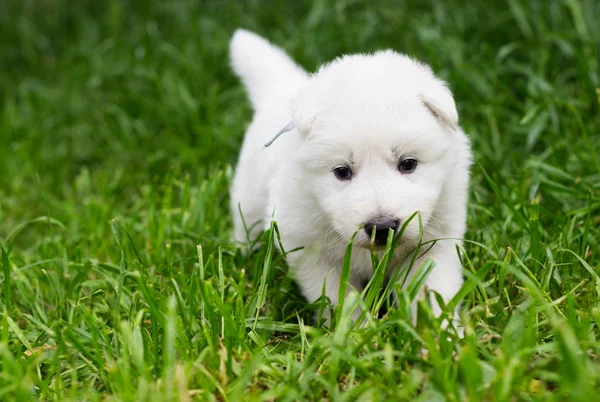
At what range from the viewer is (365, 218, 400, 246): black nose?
2768mm

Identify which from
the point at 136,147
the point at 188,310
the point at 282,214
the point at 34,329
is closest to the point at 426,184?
the point at 282,214

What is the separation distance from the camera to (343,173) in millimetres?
2977

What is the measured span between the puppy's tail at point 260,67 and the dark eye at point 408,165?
1293 mm

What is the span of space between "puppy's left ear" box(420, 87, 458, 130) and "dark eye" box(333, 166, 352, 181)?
0.40 m

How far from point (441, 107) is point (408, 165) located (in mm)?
258

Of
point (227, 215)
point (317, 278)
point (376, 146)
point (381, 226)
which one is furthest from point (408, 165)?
point (227, 215)

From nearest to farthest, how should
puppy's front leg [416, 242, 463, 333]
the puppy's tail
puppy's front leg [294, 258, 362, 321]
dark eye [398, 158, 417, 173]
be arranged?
dark eye [398, 158, 417, 173]
puppy's front leg [416, 242, 463, 333]
puppy's front leg [294, 258, 362, 321]
the puppy's tail

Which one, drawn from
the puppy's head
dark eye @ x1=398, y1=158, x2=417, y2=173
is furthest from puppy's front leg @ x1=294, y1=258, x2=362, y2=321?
dark eye @ x1=398, y1=158, x2=417, y2=173

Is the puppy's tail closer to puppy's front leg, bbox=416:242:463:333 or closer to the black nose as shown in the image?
puppy's front leg, bbox=416:242:463:333

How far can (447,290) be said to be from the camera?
3170 millimetres

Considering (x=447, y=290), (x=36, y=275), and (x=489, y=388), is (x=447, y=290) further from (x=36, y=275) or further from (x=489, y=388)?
(x=36, y=275)

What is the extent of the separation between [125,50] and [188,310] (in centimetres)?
424

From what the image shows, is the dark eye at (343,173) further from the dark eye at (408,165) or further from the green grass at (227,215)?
the green grass at (227,215)

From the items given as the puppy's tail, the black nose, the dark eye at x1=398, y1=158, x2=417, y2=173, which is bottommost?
the black nose
